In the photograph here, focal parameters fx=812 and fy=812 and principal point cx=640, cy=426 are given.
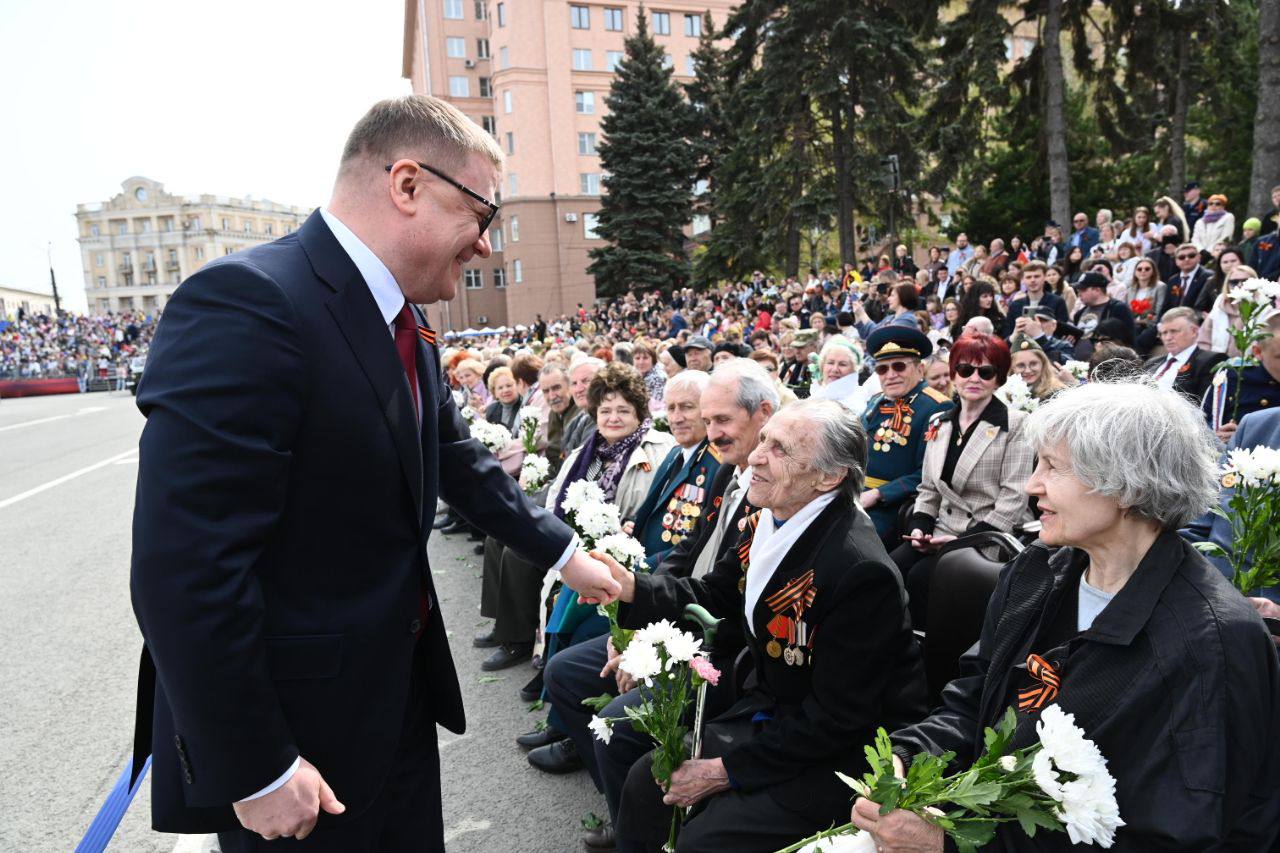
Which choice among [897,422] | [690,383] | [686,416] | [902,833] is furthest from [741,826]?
[897,422]

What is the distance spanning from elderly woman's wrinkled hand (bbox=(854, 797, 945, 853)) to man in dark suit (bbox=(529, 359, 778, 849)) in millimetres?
1418

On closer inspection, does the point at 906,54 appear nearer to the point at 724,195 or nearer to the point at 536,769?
the point at 724,195

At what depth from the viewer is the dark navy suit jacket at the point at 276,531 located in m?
1.46

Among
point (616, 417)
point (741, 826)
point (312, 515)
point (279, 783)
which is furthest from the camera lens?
point (616, 417)

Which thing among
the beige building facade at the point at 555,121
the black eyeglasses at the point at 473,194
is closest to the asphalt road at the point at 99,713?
the black eyeglasses at the point at 473,194

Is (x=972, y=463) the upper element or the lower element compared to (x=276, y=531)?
lower

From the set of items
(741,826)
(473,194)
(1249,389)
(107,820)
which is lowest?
(107,820)

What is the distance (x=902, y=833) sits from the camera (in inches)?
73.5

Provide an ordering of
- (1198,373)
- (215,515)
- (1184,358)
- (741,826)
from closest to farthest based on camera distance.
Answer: (215,515) < (741,826) < (1198,373) < (1184,358)

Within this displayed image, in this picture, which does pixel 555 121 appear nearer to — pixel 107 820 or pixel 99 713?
pixel 99 713

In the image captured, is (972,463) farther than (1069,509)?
Yes

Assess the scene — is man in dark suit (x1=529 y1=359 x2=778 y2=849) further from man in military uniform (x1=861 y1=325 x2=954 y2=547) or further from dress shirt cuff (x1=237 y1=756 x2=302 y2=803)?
dress shirt cuff (x1=237 y1=756 x2=302 y2=803)

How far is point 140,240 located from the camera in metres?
110

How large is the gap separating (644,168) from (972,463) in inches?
1504
